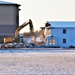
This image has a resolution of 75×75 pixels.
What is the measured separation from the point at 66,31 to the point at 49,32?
2.82 metres

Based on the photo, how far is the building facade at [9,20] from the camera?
74688 mm

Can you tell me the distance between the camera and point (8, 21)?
245 feet

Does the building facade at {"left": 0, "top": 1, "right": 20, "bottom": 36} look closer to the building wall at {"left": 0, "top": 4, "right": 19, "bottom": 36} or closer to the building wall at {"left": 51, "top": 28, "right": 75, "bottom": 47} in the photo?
Answer: the building wall at {"left": 0, "top": 4, "right": 19, "bottom": 36}

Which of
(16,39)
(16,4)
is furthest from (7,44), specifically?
(16,4)

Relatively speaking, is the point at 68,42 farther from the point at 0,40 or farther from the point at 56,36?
the point at 0,40

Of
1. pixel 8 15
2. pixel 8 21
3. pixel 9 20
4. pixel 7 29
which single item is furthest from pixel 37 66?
pixel 7 29

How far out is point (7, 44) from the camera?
6184 centimetres

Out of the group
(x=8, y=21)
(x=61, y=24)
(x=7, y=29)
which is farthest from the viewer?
(x=7, y=29)

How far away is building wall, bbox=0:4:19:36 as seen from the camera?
74688 millimetres

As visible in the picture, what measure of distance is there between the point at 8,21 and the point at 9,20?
0.88 feet

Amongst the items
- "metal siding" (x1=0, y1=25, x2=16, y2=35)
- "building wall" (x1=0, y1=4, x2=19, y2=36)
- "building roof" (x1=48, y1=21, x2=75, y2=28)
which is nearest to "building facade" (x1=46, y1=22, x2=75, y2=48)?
"building roof" (x1=48, y1=21, x2=75, y2=28)

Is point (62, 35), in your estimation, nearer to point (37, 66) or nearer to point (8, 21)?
A: point (8, 21)

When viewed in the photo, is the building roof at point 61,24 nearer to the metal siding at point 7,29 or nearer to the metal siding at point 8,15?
the metal siding at point 8,15

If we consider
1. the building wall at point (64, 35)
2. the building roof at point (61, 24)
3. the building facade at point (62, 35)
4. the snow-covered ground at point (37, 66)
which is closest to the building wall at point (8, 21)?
the building roof at point (61, 24)
